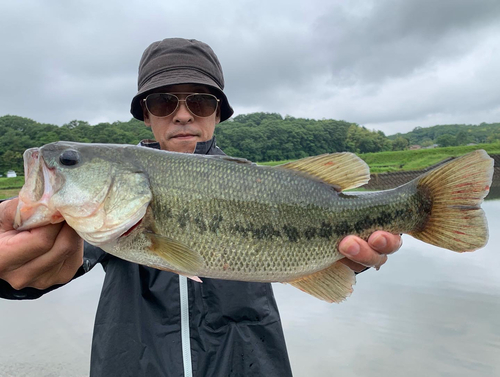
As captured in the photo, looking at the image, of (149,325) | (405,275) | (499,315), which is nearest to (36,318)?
(149,325)

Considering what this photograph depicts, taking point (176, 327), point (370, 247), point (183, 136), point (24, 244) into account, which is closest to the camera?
point (24, 244)

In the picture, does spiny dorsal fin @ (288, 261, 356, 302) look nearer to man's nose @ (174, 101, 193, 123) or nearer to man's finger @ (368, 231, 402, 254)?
man's finger @ (368, 231, 402, 254)

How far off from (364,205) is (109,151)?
5.54ft

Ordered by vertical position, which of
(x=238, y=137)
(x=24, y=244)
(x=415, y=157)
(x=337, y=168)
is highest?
(x=238, y=137)

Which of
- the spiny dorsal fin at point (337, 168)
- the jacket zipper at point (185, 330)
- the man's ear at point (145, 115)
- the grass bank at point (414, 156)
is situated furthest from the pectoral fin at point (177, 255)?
the grass bank at point (414, 156)

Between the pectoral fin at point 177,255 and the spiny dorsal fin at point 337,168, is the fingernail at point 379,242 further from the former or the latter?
the pectoral fin at point 177,255

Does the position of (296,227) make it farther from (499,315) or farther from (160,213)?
(499,315)

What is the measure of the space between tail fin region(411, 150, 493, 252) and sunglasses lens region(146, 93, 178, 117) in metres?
2.18

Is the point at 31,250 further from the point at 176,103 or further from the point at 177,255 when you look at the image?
the point at 176,103

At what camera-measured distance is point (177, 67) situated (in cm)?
314

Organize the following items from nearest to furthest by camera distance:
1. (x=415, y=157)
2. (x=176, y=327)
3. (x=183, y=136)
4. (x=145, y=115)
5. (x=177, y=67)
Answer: (x=176, y=327), (x=177, y=67), (x=183, y=136), (x=145, y=115), (x=415, y=157)

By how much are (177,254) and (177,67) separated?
187 centimetres

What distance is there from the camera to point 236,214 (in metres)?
2.14

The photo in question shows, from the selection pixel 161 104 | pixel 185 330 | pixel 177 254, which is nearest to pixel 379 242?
pixel 177 254
